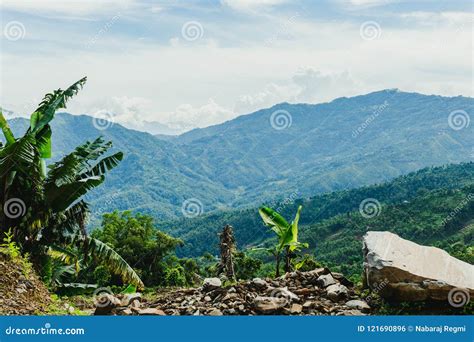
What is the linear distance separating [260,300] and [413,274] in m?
2.53

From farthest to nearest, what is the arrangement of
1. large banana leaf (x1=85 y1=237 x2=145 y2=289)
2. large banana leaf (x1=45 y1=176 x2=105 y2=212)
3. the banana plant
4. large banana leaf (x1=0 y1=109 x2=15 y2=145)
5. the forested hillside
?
the forested hillside
large banana leaf (x1=85 y1=237 x2=145 y2=289)
large banana leaf (x1=0 y1=109 x2=15 y2=145)
large banana leaf (x1=45 y1=176 x2=105 y2=212)
the banana plant

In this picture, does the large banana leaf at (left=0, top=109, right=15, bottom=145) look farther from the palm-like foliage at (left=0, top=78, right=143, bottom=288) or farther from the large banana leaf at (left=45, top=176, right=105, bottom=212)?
the large banana leaf at (left=45, top=176, right=105, bottom=212)

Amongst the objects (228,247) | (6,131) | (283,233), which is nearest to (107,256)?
(228,247)

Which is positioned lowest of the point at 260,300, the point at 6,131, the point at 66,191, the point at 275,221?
the point at 260,300

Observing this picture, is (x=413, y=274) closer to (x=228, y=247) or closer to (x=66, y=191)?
(x=228, y=247)

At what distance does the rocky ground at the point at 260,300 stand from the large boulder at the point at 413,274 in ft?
1.79

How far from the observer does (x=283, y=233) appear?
12.4 meters

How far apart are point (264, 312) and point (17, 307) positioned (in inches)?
154

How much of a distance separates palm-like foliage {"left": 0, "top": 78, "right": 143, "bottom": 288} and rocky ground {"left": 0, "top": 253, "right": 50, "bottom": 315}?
7.04 feet

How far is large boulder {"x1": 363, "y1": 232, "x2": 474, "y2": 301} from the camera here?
9.11 m

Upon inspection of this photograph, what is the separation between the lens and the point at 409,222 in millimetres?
78125

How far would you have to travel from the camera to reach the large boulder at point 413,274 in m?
9.11

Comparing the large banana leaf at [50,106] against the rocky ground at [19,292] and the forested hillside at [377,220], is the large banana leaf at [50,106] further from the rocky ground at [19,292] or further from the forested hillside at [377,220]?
the forested hillside at [377,220]

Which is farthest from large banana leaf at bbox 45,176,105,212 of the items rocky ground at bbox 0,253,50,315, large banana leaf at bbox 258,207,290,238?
large banana leaf at bbox 258,207,290,238
